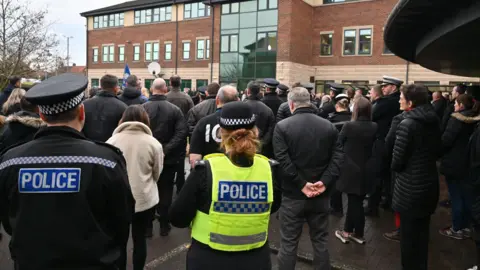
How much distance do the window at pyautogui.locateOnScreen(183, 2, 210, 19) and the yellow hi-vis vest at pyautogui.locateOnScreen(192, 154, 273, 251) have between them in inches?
1325

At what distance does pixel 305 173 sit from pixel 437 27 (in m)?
3.86

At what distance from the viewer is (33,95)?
75.7 inches

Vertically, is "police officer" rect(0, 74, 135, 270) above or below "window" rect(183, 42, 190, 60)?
below

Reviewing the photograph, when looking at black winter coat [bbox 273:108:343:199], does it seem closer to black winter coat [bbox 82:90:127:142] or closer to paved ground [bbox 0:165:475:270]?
paved ground [bbox 0:165:475:270]

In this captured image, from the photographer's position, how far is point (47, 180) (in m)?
1.90

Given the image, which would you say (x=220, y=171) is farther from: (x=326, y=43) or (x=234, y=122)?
(x=326, y=43)

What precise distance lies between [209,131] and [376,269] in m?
2.62

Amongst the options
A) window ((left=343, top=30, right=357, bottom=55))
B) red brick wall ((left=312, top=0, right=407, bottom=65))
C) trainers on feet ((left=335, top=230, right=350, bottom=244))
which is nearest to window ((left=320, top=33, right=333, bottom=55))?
red brick wall ((left=312, top=0, right=407, bottom=65))

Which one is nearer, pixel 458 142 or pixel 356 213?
pixel 356 213

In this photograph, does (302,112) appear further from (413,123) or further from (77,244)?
(77,244)

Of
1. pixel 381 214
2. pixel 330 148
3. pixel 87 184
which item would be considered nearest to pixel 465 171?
pixel 381 214

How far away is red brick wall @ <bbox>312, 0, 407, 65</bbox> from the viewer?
27281mm

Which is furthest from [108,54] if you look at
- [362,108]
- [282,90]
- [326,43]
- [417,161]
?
[417,161]

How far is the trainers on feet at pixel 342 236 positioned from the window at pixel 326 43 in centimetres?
2599
